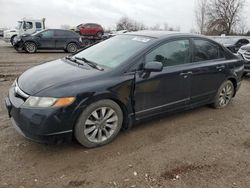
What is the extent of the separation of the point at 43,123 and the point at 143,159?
Answer: 132cm

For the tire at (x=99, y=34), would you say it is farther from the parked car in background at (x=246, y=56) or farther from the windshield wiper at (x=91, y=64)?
the windshield wiper at (x=91, y=64)

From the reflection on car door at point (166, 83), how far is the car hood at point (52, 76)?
28.3 inches

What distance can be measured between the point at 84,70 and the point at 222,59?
286 cm

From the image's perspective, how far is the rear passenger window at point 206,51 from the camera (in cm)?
457

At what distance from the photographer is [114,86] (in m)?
3.51

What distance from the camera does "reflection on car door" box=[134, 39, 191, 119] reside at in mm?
3832

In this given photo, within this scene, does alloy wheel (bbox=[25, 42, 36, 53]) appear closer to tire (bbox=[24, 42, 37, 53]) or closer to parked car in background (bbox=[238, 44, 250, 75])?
tire (bbox=[24, 42, 37, 53])

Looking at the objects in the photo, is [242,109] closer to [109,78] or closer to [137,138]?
[137,138]

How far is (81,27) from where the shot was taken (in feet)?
91.6

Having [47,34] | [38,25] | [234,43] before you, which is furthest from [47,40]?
[234,43]

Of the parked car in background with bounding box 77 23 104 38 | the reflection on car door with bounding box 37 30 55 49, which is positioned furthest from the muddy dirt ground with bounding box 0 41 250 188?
the parked car in background with bounding box 77 23 104 38

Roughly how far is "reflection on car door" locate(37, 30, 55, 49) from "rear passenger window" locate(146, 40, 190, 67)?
13.7 meters

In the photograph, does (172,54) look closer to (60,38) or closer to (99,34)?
(60,38)

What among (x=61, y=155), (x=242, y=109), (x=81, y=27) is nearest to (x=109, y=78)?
(x=61, y=155)
